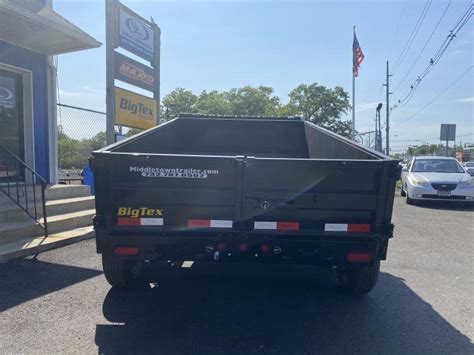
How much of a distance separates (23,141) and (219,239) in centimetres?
700

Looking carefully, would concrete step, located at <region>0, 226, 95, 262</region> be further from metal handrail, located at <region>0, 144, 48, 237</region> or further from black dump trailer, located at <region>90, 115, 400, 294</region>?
black dump trailer, located at <region>90, 115, 400, 294</region>

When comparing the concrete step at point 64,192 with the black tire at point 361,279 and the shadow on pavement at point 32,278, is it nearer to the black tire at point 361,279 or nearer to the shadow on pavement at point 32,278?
the shadow on pavement at point 32,278

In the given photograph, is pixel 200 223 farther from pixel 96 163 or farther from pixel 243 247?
pixel 96 163

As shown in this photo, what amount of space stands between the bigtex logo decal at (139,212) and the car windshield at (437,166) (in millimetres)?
11952

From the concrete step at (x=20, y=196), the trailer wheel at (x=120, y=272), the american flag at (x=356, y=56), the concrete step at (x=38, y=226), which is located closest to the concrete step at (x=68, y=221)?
the concrete step at (x=38, y=226)

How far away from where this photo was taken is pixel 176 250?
3.32 metres

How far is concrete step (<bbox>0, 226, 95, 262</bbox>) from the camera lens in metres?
5.39

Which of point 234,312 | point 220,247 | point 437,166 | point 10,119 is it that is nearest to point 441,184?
point 437,166

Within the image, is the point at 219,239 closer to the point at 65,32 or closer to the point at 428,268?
the point at 428,268

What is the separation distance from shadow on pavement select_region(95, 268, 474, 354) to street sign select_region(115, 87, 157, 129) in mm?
5299

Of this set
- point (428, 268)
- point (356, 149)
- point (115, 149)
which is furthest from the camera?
point (428, 268)

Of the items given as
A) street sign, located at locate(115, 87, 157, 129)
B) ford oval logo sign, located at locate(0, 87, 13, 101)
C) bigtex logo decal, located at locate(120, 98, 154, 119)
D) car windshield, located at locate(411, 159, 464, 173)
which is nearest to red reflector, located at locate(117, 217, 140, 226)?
street sign, located at locate(115, 87, 157, 129)

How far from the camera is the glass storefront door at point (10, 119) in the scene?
7.93m

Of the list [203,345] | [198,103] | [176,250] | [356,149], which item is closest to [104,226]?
[176,250]
